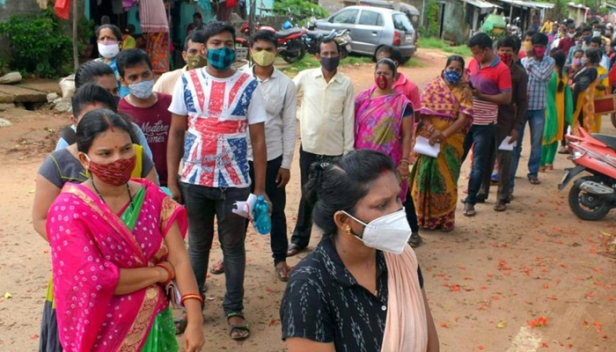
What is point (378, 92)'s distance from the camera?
5.58m

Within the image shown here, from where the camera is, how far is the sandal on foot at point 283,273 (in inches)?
205

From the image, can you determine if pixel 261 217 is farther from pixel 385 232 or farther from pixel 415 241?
pixel 415 241

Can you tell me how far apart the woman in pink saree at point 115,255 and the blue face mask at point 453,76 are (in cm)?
404

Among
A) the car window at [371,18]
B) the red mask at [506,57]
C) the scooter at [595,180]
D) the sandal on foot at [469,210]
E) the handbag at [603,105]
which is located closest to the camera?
the red mask at [506,57]

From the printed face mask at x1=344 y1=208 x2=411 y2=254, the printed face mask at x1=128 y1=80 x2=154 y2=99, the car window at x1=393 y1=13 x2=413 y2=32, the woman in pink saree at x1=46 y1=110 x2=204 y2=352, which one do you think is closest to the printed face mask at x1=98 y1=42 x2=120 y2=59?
the printed face mask at x1=128 y1=80 x2=154 y2=99

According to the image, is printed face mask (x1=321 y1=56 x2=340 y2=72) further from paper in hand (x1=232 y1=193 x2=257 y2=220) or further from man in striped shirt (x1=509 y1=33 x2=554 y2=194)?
man in striped shirt (x1=509 y1=33 x2=554 y2=194)

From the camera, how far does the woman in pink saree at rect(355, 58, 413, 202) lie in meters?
5.47

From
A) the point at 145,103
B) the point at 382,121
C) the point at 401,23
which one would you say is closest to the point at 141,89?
the point at 145,103

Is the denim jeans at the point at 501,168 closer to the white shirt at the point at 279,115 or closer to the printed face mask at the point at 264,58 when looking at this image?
the white shirt at the point at 279,115

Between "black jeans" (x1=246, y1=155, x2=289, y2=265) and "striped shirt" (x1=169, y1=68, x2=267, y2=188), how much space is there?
34.5 inches

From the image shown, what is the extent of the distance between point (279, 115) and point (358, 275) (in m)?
2.74

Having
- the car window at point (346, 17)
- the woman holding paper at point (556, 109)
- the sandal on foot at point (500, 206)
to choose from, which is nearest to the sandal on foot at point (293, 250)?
the sandal on foot at point (500, 206)

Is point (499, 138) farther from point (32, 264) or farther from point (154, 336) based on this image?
point (154, 336)

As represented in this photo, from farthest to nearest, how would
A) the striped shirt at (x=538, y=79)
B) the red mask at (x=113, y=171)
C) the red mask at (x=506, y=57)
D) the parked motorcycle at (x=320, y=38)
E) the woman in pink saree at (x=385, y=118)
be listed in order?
1. the parked motorcycle at (x=320, y=38)
2. the striped shirt at (x=538, y=79)
3. the red mask at (x=506, y=57)
4. the woman in pink saree at (x=385, y=118)
5. the red mask at (x=113, y=171)
